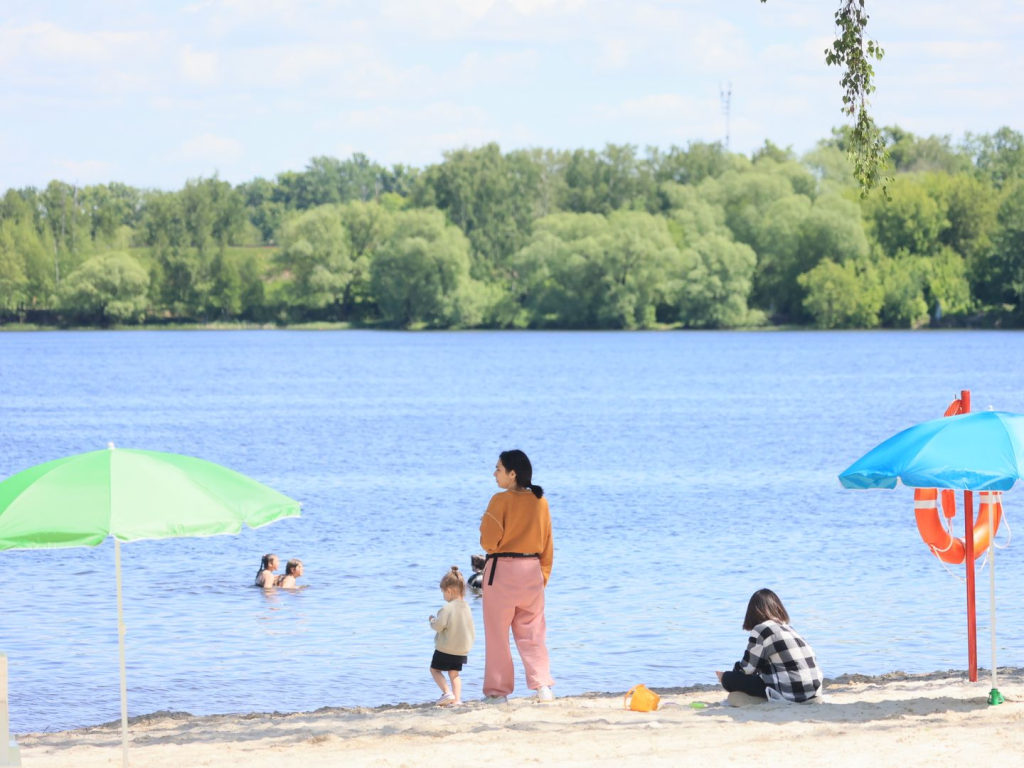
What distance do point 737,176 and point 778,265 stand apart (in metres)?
9.86

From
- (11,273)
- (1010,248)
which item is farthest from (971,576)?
(11,273)

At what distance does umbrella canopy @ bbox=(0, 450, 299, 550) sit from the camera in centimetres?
692

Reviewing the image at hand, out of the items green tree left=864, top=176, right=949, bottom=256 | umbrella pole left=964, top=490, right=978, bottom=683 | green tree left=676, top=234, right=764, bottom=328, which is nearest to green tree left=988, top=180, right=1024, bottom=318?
green tree left=864, top=176, right=949, bottom=256

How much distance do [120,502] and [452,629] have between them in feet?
13.5

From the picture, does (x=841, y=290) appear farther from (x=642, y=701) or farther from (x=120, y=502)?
(x=120, y=502)

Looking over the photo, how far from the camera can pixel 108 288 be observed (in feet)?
384

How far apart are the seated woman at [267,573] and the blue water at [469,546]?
0.96 feet

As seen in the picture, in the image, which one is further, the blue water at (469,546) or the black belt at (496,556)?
the blue water at (469,546)

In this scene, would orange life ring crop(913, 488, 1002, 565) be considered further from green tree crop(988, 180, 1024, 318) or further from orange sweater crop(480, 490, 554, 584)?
green tree crop(988, 180, 1024, 318)

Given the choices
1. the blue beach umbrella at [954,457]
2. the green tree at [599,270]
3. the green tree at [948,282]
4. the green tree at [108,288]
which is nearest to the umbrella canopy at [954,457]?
the blue beach umbrella at [954,457]

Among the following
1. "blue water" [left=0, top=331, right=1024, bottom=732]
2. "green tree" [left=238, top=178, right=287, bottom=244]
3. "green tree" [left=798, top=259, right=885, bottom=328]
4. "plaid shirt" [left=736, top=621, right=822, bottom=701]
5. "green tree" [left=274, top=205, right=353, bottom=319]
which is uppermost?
"green tree" [left=238, top=178, right=287, bottom=244]

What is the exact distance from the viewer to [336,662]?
47.7ft

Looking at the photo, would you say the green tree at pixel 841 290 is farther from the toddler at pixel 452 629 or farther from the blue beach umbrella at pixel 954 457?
the blue beach umbrella at pixel 954 457

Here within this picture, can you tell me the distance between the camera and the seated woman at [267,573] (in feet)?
61.8
